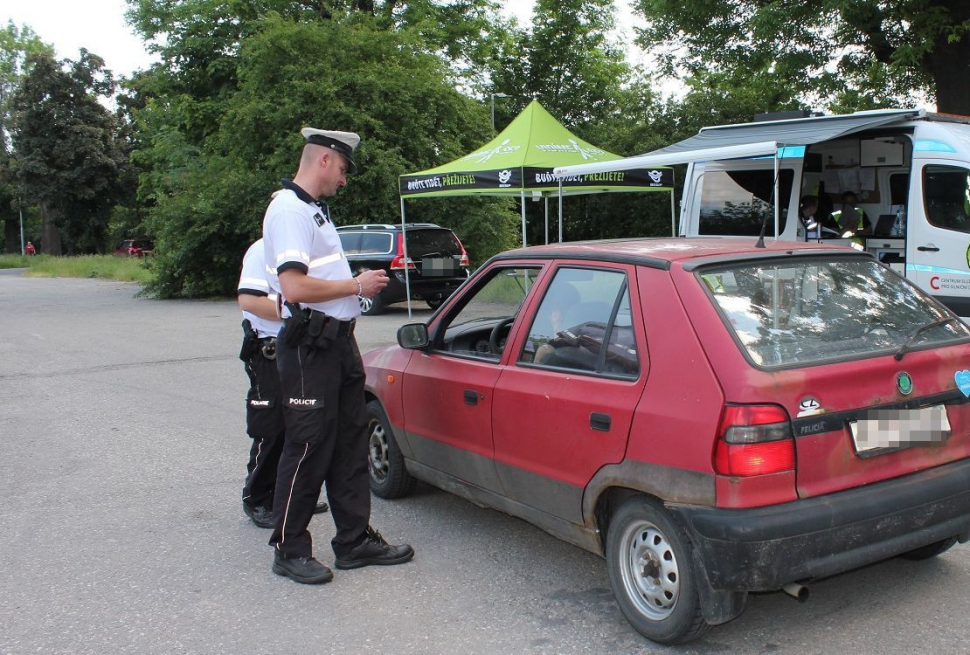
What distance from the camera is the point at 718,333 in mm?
3145

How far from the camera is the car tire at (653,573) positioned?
10.3ft

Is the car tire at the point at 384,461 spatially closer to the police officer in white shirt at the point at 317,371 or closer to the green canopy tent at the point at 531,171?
the police officer in white shirt at the point at 317,371

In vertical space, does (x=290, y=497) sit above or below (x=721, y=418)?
below

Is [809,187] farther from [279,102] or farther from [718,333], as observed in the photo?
[279,102]

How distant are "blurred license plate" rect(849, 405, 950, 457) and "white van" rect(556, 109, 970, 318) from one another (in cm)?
506

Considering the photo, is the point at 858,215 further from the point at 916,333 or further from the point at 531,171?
the point at 916,333

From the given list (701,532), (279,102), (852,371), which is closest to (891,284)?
(852,371)

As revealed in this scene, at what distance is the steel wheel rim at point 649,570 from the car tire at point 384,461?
1.91 metres

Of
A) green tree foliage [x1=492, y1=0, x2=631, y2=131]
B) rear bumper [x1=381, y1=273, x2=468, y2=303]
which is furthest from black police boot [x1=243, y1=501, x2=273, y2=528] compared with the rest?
green tree foliage [x1=492, y1=0, x2=631, y2=131]

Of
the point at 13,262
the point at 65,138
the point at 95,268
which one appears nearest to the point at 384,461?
the point at 95,268

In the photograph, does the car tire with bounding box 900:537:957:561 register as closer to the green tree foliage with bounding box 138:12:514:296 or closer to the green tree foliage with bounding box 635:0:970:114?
the green tree foliage with bounding box 635:0:970:114

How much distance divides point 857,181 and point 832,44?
7.37 m

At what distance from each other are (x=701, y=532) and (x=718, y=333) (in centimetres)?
71

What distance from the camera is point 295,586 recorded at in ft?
13.3
